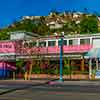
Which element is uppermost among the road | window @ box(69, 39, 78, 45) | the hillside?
the hillside

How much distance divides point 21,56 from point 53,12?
244ft

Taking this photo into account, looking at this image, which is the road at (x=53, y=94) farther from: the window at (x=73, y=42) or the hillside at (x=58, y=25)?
the hillside at (x=58, y=25)

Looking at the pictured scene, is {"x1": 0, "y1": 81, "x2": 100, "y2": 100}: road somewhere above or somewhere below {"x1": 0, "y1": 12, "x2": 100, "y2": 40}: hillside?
below

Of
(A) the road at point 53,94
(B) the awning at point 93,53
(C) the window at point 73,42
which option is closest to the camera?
(A) the road at point 53,94

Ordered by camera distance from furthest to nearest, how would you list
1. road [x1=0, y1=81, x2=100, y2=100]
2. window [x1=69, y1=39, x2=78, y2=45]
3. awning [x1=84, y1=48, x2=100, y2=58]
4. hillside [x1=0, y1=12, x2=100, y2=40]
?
hillside [x1=0, y1=12, x2=100, y2=40] < window [x1=69, y1=39, x2=78, y2=45] < awning [x1=84, y1=48, x2=100, y2=58] < road [x1=0, y1=81, x2=100, y2=100]

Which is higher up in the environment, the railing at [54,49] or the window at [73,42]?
the window at [73,42]

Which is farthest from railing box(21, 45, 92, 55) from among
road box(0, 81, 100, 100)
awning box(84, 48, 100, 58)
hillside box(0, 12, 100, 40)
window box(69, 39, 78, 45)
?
road box(0, 81, 100, 100)

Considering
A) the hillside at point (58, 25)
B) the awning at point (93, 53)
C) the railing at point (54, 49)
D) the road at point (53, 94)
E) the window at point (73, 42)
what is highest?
the hillside at point (58, 25)

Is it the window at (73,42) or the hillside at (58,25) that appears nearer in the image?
the window at (73,42)

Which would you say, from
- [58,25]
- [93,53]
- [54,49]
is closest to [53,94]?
[93,53]

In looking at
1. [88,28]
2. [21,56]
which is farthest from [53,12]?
[21,56]

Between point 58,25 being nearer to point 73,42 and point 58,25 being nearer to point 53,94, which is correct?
point 73,42

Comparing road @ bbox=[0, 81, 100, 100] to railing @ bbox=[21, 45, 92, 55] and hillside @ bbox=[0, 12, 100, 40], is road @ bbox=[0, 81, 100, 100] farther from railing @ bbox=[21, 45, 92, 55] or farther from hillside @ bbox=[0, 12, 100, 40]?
hillside @ bbox=[0, 12, 100, 40]

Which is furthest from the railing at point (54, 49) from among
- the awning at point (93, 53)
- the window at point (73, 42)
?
the awning at point (93, 53)
